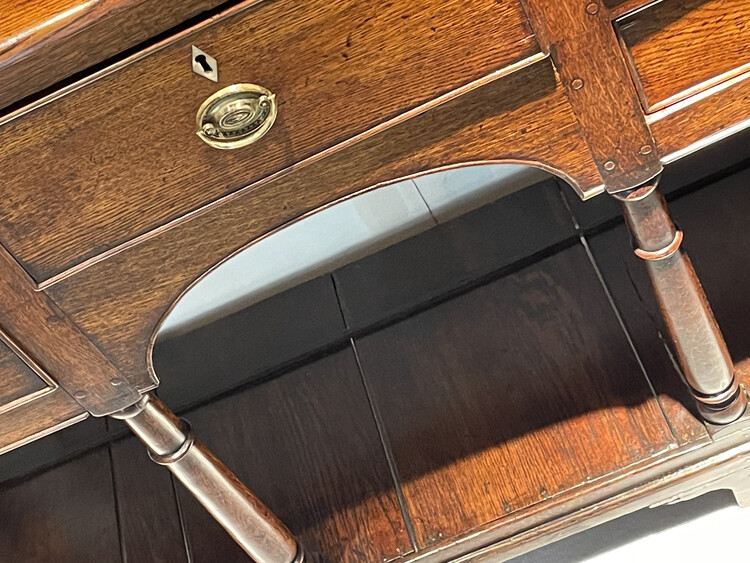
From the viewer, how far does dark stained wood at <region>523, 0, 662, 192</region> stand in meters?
0.47

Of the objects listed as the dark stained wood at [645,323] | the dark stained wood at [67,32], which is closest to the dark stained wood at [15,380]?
the dark stained wood at [67,32]

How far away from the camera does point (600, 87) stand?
19.7 inches

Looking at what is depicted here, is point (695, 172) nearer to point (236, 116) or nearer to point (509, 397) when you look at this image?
point (509, 397)

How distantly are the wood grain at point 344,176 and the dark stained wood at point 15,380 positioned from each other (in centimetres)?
6

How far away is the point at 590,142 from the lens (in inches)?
21.0

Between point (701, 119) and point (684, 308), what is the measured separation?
0.64 ft

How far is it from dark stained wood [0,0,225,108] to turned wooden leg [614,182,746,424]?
0.33 m

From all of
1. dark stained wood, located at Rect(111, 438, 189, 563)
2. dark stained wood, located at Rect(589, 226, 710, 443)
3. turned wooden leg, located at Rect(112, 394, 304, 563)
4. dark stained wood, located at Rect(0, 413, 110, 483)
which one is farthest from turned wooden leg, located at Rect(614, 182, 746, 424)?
dark stained wood, located at Rect(0, 413, 110, 483)

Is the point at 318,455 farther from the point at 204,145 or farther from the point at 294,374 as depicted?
the point at 204,145

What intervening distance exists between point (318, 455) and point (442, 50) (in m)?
0.58

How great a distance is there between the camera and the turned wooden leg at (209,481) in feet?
2.18

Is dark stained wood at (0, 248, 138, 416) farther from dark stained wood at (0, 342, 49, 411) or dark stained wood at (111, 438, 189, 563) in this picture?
dark stained wood at (111, 438, 189, 563)

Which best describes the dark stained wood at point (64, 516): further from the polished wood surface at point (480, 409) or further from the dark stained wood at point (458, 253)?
the dark stained wood at point (458, 253)

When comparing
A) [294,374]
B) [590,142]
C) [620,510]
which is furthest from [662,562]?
[590,142]
